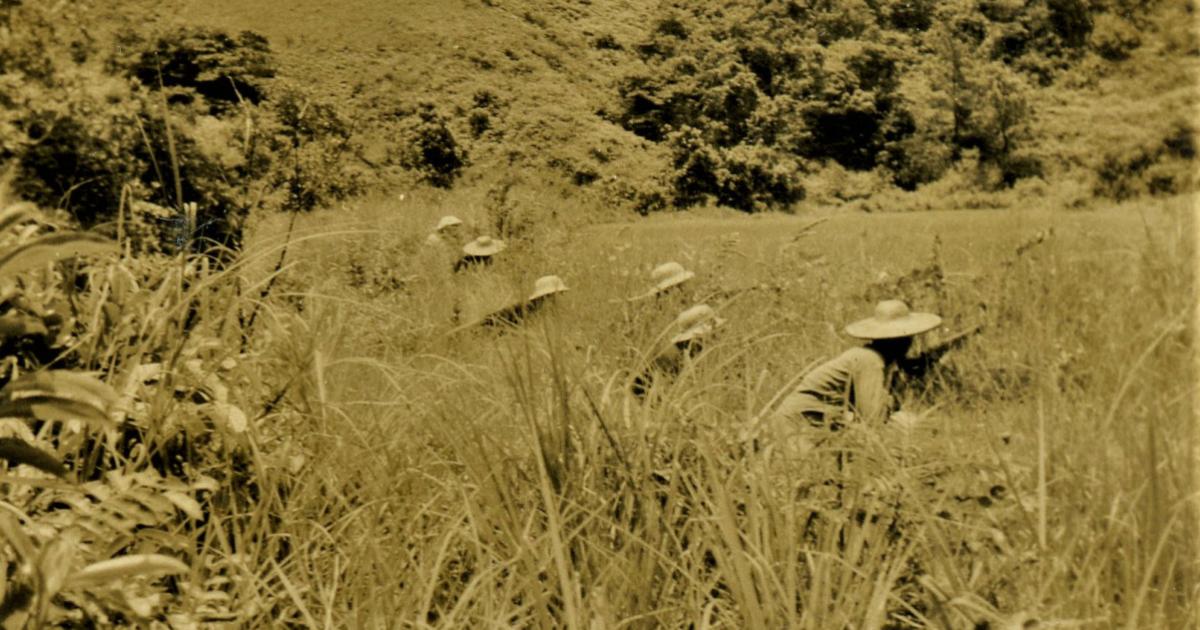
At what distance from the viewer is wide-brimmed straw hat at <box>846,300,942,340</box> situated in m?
3.96

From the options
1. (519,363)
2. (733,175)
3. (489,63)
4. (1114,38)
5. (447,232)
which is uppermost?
(1114,38)

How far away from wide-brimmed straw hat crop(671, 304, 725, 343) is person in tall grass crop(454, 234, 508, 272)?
373 centimetres

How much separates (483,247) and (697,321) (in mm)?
4081

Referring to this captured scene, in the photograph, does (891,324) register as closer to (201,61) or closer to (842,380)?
(842,380)

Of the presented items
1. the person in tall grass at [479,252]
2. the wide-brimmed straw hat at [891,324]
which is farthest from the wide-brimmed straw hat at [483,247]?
the wide-brimmed straw hat at [891,324]

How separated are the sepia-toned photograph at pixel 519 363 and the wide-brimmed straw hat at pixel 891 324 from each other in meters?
0.02

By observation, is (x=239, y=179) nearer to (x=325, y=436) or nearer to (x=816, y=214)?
(x=325, y=436)

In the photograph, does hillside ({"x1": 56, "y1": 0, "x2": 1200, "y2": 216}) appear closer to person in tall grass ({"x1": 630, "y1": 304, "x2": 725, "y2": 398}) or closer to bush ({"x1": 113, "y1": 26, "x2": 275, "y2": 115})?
bush ({"x1": 113, "y1": 26, "x2": 275, "y2": 115})

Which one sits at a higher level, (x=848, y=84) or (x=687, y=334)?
(x=848, y=84)

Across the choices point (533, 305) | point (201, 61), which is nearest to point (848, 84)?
point (201, 61)

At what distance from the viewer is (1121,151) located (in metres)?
12.5

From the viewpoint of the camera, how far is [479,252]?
7.29 metres

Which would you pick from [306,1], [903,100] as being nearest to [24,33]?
[306,1]

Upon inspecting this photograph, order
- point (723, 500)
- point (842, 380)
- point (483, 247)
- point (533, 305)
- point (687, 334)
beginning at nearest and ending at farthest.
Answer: point (723, 500) < point (687, 334) < point (533, 305) < point (842, 380) < point (483, 247)
